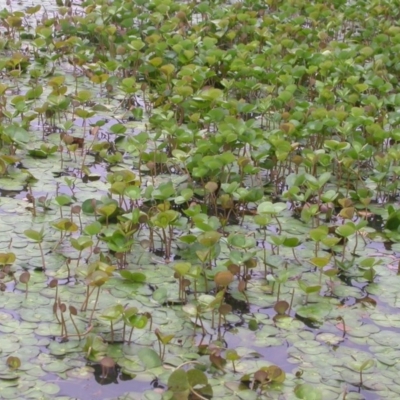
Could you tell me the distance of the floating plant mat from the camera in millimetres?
2258

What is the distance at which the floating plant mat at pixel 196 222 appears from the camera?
2.26 meters

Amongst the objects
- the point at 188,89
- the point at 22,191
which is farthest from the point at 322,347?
the point at 188,89

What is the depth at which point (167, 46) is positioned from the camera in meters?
4.92

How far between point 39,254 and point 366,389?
1.18m

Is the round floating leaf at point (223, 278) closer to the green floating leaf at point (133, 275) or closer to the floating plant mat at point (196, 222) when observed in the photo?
the floating plant mat at point (196, 222)

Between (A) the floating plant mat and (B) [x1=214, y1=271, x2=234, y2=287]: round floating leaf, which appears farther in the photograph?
(B) [x1=214, y1=271, x2=234, y2=287]: round floating leaf

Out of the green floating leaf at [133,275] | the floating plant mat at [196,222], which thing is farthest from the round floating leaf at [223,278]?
the green floating leaf at [133,275]

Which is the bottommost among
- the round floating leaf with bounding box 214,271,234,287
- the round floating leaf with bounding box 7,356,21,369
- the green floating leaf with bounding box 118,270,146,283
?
the round floating leaf with bounding box 7,356,21,369

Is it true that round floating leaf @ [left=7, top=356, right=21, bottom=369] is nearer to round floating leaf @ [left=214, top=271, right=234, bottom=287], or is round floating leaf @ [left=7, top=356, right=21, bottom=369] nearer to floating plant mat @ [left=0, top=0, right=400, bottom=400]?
floating plant mat @ [left=0, top=0, right=400, bottom=400]

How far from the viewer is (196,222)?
2.79 metres

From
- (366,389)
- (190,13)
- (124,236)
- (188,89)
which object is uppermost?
(190,13)

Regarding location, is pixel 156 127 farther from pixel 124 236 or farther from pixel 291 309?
pixel 291 309

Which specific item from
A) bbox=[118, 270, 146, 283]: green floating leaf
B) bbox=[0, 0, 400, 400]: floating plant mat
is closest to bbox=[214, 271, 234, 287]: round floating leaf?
bbox=[0, 0, 400, 400]: floating plant mat

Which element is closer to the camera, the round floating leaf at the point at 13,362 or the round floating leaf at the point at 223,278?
the round floating leaf at the point at 13,362
